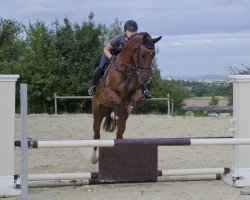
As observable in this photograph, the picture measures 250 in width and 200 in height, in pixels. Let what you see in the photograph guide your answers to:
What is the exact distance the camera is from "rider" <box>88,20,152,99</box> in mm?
7898

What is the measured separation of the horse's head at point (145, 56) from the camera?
7.12 metres

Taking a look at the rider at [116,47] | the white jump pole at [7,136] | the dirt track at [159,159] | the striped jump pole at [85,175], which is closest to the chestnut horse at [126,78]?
the rider at [116,47]

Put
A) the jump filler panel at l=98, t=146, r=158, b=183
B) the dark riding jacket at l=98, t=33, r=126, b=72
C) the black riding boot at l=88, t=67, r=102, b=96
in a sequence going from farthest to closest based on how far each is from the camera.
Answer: the black riding boot at l=88, t=67, r=102, b=96 < the dark riding jacket at l=98, t=33, r=126, b=72 < the jump filler panel at l=98, t=146, r=158, b=183

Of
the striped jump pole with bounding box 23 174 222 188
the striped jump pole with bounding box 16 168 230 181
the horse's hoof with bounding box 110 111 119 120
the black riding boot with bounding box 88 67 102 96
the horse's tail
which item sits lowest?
the striped jump pole with bounding box 23 174 222 188

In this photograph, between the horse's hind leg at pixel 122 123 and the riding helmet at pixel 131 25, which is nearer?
the riding helmet at pixel 131 25

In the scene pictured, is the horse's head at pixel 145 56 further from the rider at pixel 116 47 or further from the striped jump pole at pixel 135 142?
the striped jump pole at pixel 135 142

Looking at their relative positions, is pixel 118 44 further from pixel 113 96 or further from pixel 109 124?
pixel 109 124

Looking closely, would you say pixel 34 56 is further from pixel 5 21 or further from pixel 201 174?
pixel 201 174

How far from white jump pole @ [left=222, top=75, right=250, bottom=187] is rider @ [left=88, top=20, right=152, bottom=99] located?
1.68 metres

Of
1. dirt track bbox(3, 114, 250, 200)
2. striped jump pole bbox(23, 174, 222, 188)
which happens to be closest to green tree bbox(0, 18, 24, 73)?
dirt track bbox(3, 114, 250, 200)

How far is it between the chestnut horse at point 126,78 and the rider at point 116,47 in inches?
4.1

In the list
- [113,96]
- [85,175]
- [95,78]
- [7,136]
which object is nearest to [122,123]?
[113,96]

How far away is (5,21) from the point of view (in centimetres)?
3441

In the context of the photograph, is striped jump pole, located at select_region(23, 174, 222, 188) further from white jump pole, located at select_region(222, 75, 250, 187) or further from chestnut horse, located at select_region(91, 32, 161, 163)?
chestnut horse, located at select_region(91, 32, 161, 163)
